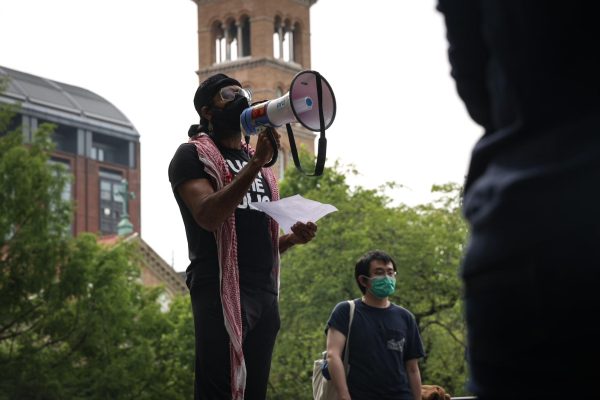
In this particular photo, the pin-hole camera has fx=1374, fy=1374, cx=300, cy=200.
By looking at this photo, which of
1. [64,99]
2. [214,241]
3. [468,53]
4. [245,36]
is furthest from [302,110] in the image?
[64,99]

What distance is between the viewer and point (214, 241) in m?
5.31

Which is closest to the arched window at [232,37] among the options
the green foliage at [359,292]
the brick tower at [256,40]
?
the brick tower at [256,40]

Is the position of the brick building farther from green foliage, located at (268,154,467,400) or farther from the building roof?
green foliage, located at (268,154,467,400)

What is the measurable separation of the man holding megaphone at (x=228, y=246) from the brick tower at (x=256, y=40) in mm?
93778

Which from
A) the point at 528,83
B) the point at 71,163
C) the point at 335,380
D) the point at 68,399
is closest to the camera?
the point at 528,83

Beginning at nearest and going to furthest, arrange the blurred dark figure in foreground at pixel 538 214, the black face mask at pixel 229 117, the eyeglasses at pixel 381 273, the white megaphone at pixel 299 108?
the blurred dark figure in foreground at pixel 538 214, the white megaphone at pixel 299 108, the black face mask at pixel 229 117, the eyeglasses at pixel 381 273

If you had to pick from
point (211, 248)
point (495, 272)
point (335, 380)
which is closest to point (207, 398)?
point (211, 248)

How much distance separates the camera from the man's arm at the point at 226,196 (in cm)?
503

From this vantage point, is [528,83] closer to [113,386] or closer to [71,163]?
[113,386]

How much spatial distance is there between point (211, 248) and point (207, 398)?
1.89ft

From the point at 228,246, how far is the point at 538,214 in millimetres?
3438

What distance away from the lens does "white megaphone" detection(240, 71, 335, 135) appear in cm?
491

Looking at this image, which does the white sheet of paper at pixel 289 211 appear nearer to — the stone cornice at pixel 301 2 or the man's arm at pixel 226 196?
the man's arm at pixel 226 196

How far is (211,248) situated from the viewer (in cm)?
533
